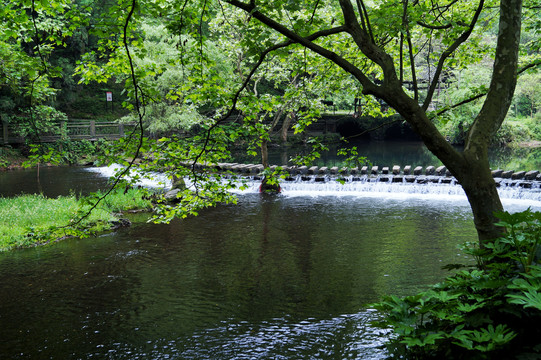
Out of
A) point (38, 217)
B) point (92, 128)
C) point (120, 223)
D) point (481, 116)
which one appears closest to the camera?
point (481, 116)

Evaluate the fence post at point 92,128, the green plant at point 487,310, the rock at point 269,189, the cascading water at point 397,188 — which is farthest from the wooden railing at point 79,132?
the green plant at point 487,310

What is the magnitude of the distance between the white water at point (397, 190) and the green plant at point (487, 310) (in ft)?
43.7

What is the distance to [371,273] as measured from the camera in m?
9.63

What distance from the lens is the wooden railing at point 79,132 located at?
27716 millimetres

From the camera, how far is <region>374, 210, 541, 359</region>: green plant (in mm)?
3203

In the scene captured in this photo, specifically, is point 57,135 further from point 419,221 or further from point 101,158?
point 101,158

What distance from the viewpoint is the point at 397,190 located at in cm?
1920

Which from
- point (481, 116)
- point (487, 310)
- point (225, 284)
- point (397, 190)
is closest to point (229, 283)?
point (225, 284)

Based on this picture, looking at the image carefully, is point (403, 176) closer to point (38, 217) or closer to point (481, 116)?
point (38, 217)

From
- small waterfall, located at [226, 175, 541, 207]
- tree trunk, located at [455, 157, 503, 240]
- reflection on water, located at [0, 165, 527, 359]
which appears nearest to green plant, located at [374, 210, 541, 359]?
tree trunk, located at [455, 157, 503, 240]

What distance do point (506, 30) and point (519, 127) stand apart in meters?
36.9

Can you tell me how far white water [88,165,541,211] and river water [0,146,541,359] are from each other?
1068 mm

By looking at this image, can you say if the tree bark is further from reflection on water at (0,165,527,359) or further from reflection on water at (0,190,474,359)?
reflection on water at (0,190,474,359)

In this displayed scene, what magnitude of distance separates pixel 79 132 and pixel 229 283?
80.4 feet
